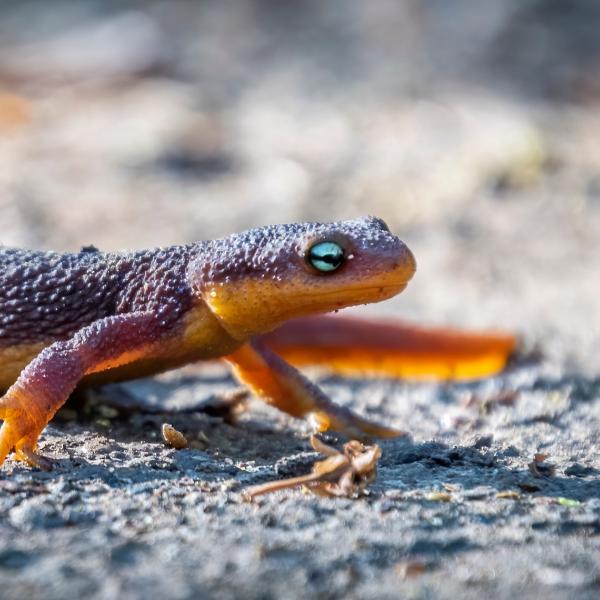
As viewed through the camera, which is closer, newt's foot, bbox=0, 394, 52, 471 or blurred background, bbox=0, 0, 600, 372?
newt's foot, bbox=0, 394, 52, 471

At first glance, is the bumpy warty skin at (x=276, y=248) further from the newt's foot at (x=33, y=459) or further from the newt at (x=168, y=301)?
the newt's foot at (x=33, y=459)

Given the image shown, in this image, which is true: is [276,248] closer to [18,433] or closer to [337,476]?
[337,476]

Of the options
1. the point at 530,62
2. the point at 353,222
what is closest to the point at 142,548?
the point at 353,222

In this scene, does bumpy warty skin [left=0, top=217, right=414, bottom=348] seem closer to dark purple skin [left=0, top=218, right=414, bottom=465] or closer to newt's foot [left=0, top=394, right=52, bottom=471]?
dark purple skin [left=0, top=218, right=414, bottom=465]

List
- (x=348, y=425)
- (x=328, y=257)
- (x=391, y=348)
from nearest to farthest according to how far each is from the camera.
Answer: (x=328, y=257) → (x=348, y=425) → (x=391, y=348)

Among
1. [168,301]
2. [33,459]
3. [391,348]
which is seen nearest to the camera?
[33,459]

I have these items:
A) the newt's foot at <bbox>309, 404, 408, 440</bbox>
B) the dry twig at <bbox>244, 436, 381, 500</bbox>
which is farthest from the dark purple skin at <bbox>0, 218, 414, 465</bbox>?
the dry twig at <bbox>244, 436, 381, 500</bbox>

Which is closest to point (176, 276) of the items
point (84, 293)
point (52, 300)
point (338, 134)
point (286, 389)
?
point (84, 293)

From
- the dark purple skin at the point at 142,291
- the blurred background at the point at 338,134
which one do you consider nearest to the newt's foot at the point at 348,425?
the dark purple skin at the point at 142,291
